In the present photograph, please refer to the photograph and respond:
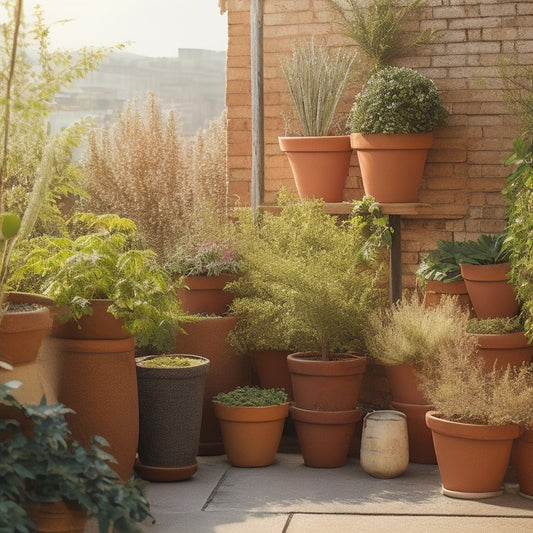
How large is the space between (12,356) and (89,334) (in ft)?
1.97

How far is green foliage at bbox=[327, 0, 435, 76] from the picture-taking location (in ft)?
15.8

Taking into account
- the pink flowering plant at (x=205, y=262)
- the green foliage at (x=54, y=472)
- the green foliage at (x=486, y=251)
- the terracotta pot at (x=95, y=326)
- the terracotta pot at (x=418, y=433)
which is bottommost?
the terracotta pot at (x=418, y=433)

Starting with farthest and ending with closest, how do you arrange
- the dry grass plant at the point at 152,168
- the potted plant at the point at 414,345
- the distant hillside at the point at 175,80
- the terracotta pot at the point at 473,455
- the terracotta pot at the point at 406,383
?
the distant hillside at the point at 175,80, the dry grass plant at the point at 152,168, the terracotta pot at the point at 406,383, the potted plant at the point at 414,345, the terracotta pot at the point at 473,455

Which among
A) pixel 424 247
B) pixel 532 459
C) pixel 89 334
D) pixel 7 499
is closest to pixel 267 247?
pixel 424 247

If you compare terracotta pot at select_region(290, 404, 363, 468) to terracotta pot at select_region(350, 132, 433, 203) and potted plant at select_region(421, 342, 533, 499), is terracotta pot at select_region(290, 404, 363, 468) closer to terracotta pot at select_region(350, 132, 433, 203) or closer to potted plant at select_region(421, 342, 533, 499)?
potted plant at select_region(421, 342, 533, 499)

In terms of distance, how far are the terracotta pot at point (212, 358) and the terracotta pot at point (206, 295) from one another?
164 mm

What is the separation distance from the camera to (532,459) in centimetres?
371

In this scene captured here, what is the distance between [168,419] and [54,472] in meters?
1.29

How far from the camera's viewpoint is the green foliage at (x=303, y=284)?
13.8 feet

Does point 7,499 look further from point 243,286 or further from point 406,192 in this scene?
point 406,192

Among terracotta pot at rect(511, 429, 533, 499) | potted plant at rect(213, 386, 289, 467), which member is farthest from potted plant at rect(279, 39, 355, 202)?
terracotta pot at rect(511, 429, 533, 499)

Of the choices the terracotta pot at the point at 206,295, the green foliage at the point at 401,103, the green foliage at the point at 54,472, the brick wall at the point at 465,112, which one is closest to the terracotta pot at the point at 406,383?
the brick wall at the point at 465,112

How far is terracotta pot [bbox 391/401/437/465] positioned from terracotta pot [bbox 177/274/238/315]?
1.01m

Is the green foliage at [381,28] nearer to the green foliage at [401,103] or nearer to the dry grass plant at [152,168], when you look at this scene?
the green foliage at [401,103]
